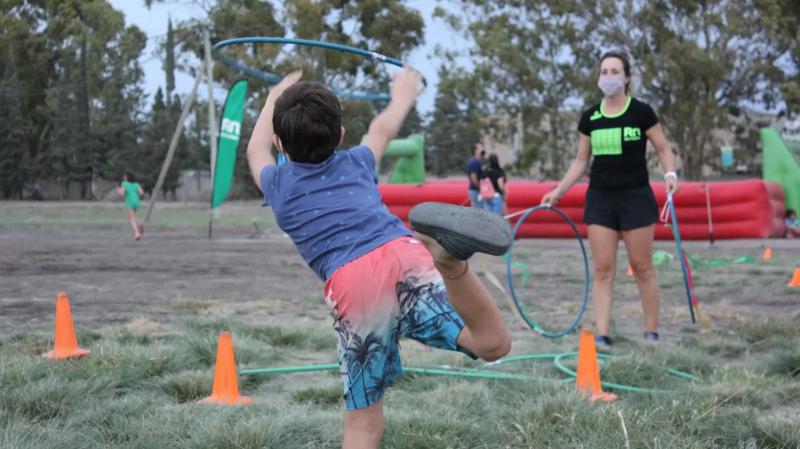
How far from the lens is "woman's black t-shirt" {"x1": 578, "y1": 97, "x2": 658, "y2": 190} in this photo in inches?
232

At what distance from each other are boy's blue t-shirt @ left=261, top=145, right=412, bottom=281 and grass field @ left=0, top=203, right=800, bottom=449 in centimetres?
91

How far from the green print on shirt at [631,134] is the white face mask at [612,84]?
26 centimetres

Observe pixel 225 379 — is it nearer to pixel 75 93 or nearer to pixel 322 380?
pixel 322 380

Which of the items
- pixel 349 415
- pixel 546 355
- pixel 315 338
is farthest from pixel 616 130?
pixel 349 415

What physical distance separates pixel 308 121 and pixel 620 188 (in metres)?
3.57

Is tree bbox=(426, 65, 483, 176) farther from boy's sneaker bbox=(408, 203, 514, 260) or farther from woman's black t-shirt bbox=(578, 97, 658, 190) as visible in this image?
boy's sneaker bbox=(408, 203, 514, 260)

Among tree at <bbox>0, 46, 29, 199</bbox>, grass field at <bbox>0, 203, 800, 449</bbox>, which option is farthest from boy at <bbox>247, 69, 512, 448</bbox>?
tree at <bbox>0, 46, 29, 199</bbox>

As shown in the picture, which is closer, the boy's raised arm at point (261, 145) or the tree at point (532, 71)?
the boy's raised arm at point (261, 145)

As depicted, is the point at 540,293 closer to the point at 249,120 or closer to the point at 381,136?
the point at 381,136

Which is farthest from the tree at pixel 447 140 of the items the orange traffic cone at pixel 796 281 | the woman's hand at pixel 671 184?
the woman's hand at pixel 671 184

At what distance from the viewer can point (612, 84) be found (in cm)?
583

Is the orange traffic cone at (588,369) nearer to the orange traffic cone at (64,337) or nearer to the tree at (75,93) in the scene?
the orange traffic cone at (64,337)

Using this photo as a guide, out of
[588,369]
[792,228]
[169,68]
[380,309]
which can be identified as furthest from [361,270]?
[169,68]

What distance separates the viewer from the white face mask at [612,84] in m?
5.83
